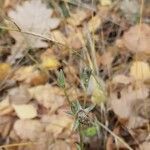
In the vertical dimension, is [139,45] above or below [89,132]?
above

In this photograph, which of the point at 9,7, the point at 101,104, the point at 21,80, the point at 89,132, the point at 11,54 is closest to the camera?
the point at 89,132

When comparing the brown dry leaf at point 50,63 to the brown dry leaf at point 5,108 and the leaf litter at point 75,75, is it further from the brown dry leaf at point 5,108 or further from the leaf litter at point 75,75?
the brown dry leaf at point 5,108

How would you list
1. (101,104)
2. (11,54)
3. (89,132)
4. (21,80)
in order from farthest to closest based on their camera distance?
(11,54)
(21,80)
(101,104)
(89,132)

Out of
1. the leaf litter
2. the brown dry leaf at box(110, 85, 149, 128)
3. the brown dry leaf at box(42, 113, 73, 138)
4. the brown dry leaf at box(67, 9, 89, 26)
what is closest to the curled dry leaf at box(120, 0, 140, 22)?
the leaf litter

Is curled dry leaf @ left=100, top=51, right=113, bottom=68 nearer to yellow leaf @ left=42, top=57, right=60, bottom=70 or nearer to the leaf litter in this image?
the leaf litter

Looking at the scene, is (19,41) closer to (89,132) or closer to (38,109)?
(38,109)

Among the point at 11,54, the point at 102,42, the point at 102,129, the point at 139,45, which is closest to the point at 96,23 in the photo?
the point at 102,42

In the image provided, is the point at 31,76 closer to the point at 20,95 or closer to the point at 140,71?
the point at 20,95
